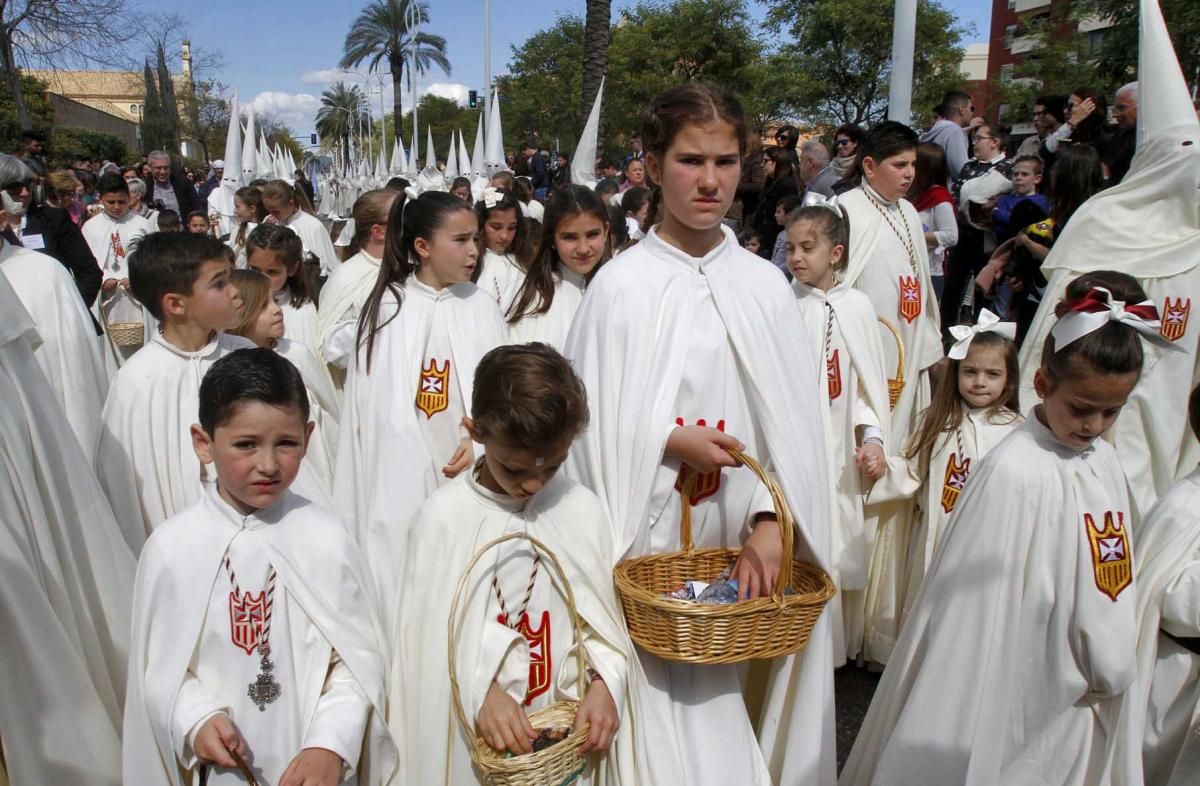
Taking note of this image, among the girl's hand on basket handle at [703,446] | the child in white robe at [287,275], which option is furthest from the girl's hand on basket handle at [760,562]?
the child in white robe at [287,275]

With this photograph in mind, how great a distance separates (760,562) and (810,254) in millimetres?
2129

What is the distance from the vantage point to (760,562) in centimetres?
278

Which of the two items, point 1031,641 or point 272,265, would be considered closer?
point 1031,641

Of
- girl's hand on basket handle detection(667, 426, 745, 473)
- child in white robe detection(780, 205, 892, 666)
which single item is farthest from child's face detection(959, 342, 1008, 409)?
girl's hand on basket handle detection(667, 426, 745, 473)

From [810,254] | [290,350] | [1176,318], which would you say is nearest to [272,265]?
[290,350]

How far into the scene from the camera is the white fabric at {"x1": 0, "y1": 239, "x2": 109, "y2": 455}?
4.44 metres

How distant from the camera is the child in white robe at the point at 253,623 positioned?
95.9 inches

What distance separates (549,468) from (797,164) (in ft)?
33.4

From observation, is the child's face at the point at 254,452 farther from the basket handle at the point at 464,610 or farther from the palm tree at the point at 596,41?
the palm tree at the point at 596,41

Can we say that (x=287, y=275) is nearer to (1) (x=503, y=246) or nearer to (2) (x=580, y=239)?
(1) (x=503, y=246)

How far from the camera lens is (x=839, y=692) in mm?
4512

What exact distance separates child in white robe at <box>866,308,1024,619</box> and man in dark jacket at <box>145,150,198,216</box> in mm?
11209

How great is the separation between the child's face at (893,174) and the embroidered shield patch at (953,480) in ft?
7.15

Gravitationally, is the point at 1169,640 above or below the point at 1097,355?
below
